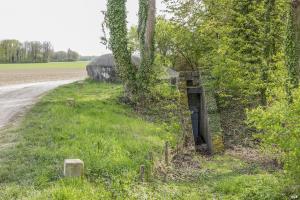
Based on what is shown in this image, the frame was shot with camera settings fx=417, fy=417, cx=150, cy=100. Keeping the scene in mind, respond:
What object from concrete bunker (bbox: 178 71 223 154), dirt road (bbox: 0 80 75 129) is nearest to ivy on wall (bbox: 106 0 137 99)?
concrete bunker (bbox: 178 71 223 154)

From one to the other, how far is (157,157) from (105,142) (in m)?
1.62

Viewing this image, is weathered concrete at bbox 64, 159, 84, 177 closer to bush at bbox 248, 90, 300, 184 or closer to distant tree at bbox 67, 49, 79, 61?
bush at bbox 248, 90, 300, 184

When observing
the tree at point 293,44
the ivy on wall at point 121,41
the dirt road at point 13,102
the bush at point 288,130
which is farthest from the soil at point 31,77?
the bush at point 288,130

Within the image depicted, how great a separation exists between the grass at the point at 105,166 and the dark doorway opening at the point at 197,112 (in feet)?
17.1

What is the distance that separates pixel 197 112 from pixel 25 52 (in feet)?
211

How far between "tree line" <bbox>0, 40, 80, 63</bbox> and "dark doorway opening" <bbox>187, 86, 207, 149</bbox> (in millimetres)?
60693

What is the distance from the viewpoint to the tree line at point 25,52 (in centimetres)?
7775

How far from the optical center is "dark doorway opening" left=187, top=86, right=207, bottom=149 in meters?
21.8

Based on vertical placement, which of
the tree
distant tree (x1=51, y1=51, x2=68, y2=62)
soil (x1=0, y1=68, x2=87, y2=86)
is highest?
distant tree (x1=51, y1=51, x2=68, y2=62)

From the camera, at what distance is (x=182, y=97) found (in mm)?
20391

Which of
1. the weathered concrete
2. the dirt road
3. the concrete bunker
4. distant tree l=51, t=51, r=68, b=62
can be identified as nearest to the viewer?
the weathered concrete

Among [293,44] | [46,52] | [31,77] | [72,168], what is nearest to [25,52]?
[46,52]

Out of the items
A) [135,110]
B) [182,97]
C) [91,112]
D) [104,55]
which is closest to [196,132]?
[182,97]

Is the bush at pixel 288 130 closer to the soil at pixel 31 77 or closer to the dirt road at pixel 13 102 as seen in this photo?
the dirt road at pixel 13 102
